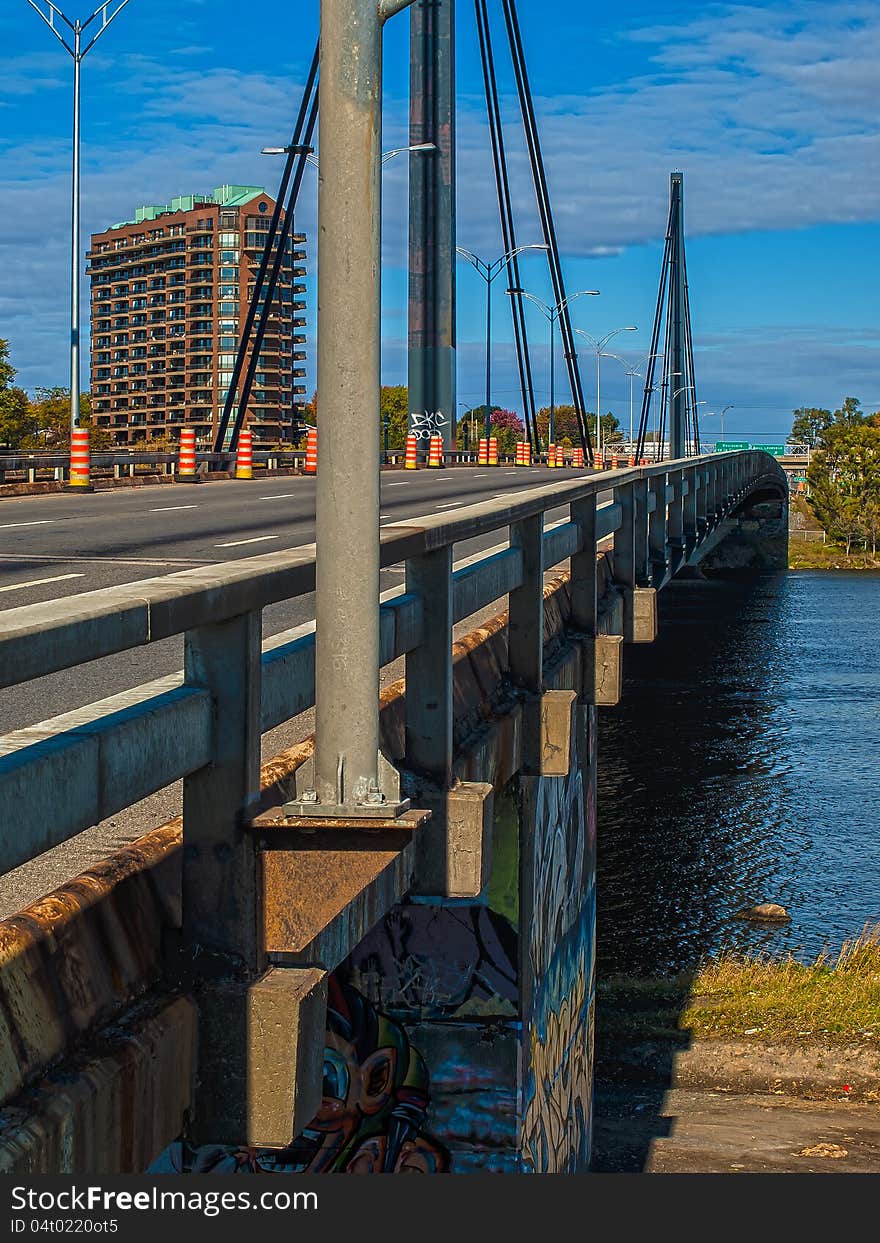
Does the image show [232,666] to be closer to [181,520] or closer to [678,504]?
[181,520]

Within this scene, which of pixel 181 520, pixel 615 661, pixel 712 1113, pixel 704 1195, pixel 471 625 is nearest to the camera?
pixel 704 1195

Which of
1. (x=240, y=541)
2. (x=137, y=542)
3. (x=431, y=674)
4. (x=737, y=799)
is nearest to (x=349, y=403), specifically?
(x=431, y=674)

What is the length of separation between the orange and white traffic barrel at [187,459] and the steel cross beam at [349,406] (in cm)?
3146

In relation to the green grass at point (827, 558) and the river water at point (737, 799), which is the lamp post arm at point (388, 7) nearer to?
the river water at point (737, 799)

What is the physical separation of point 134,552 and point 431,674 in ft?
31.8

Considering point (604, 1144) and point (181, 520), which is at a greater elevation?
point (181, 520)

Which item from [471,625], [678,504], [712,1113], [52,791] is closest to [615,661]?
[471,625]

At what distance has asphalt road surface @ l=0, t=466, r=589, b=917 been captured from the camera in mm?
5234

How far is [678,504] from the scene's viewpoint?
26.3 metres

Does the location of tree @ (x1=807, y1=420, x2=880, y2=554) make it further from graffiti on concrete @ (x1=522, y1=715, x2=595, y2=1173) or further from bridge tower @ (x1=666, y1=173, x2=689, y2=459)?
graffiti on concrete @ (x1=522, y1=715, x2=595, y2=1173)

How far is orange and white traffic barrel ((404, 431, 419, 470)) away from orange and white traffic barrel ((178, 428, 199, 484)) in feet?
47.4

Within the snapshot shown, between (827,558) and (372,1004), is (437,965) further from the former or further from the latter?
(827,558)

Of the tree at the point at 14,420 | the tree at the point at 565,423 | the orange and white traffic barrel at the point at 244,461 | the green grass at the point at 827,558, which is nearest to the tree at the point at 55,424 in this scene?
the tree at the point at 14,420

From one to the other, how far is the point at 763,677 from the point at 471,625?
139 feet
